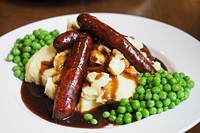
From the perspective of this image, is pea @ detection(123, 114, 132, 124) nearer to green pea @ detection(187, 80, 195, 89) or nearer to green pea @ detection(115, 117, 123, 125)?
green pea @ detection(115, 117, 123, 125)

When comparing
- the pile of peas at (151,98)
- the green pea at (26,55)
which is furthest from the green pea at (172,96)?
the green pea at (26,55)

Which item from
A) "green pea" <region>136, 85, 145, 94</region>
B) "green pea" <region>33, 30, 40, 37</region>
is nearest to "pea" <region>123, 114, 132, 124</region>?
"green pea" <region>136, 85, 145, 94</region>

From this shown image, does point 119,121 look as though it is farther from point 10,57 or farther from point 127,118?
point 10,57

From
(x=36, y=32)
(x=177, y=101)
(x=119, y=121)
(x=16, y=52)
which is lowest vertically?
(x=119, y=121)

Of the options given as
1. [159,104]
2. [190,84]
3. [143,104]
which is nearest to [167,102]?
[159,104]

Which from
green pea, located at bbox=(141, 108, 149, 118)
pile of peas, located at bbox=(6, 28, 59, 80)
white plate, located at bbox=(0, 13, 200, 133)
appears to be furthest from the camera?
pile of peas, located at bbox=(6, 28, 59, 80)

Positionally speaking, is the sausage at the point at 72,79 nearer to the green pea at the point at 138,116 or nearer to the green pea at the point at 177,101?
the green pea at the point at 138,116
